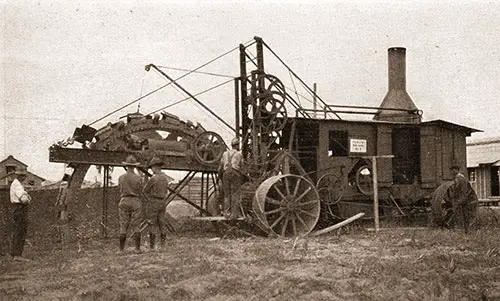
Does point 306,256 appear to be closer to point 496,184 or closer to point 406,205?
point 406,205

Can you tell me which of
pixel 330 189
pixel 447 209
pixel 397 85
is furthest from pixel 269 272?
pixel 397 85

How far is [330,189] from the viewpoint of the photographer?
13828mm

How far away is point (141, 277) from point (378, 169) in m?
8.48

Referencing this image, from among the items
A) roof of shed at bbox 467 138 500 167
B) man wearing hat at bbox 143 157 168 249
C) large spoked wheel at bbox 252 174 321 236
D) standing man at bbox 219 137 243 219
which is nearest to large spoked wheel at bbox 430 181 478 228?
large spoked wheel at bbox 252 174 321 236

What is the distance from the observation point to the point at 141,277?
25.4 feet

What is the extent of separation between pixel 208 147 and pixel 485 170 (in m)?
17.9

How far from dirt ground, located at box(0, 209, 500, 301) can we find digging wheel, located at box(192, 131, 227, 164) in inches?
150

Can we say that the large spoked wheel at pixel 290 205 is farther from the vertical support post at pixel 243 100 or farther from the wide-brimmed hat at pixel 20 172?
the wide-brimmed hat at pixel 20 172

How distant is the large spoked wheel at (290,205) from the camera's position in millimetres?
12148

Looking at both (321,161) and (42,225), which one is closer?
(321,161)

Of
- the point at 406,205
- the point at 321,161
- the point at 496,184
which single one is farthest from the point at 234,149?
the point at 496,184

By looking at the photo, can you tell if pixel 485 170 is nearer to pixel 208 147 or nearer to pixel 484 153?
pixel 484 153

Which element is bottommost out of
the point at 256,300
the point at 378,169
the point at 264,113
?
the point at 256,300

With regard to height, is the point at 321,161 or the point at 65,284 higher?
the point at 321,161
